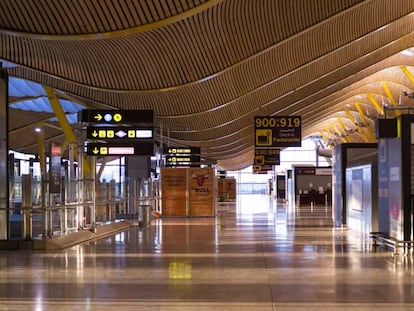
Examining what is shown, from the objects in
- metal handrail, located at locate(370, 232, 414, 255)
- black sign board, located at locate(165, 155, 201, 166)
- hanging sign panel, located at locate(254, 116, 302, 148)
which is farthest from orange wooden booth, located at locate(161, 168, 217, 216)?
metal handrail, located at locate(370, 232, 414, 255)

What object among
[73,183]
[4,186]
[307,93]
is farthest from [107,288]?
[307,93]

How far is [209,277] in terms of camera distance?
9.70 m

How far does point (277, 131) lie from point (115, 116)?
366 inches

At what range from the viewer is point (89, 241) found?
55.1ft

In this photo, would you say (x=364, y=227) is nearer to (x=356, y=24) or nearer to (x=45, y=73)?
(x=356, y=24)

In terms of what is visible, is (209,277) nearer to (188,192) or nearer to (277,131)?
(277,131)

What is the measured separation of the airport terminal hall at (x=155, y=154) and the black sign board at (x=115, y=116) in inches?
1.3

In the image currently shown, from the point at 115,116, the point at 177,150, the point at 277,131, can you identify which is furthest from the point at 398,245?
the point at 177,150

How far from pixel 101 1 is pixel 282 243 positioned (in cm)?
706

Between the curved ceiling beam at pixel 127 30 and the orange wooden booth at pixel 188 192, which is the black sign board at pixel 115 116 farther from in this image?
the orange wooden booth at pixel 188 192

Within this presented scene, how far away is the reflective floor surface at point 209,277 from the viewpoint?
7602 millimetres

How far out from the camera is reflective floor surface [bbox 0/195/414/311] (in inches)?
299

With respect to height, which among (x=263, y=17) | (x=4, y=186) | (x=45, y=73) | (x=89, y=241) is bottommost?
(x=89, y=241)

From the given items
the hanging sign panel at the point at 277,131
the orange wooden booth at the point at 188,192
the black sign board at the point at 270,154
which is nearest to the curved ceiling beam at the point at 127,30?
the hanging sign panel at the point at 277,131
